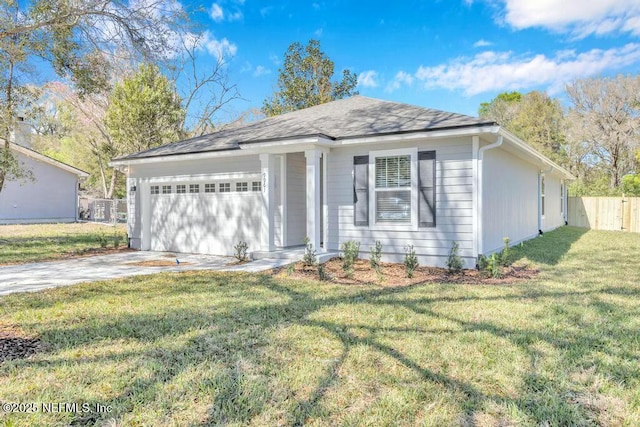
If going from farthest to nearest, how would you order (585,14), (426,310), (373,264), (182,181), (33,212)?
(33,212)
(585,14)
(182,181)
(373,264)
(426,310)

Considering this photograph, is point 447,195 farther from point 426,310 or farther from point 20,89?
point 20,89

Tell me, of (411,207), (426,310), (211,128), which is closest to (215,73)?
(211,128)

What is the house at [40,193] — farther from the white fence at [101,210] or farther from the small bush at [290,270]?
the small bush at [290,270]

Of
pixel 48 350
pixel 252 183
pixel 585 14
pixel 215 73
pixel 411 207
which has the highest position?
pixel 585 14

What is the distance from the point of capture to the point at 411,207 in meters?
7.77

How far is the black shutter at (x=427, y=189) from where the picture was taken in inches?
297

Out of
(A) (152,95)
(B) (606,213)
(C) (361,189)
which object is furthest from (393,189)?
(B) (606,213)

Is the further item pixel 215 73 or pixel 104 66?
pixel 215 73

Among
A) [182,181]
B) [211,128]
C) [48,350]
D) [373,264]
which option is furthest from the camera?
[211,128]

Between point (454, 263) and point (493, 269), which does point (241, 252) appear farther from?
point (493, 269)

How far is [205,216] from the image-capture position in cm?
986

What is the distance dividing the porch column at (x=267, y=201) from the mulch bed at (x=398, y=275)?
119 centimetres

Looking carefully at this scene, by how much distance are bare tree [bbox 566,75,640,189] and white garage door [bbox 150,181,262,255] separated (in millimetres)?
24001

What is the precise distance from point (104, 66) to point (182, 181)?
3.27 meters
